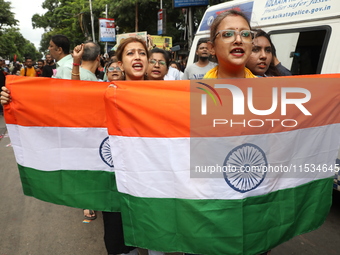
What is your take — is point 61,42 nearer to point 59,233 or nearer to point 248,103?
point 59,233

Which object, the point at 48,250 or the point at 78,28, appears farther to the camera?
the point at 78,28

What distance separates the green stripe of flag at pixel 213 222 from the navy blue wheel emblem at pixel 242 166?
0.10 metres

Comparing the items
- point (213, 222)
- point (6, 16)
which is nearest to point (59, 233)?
point (213, 222)

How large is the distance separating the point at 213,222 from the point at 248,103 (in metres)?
0.76

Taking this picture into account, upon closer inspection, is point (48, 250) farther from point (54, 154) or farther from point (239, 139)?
point (239, 139)

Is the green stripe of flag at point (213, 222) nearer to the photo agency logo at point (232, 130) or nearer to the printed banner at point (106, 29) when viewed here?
the photo agency logo at point (232, 130)

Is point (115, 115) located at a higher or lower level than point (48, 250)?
higher

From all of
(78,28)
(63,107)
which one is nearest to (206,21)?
(63,107)

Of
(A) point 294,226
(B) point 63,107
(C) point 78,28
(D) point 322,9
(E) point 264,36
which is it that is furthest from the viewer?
(C) point 78,28

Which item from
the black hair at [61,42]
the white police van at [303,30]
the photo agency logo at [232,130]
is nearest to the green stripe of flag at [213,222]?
the photo agency logo at [232,130]

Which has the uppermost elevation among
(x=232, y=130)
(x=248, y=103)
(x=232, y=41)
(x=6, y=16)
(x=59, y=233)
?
(x=6, y=16)

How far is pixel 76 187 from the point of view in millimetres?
2539

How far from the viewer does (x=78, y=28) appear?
4356 cm

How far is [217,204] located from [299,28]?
3167 mm
